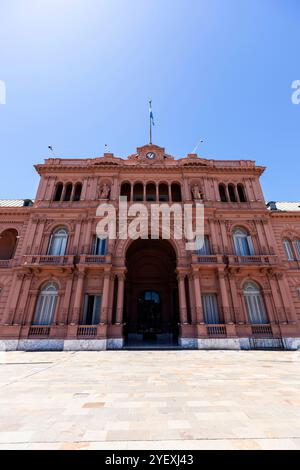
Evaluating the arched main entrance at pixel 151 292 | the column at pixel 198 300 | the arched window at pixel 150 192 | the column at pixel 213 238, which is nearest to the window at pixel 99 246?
the arched main entrance at pixel 151 292

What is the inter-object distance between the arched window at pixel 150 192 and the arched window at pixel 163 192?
2.18ft

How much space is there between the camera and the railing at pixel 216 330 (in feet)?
51.7

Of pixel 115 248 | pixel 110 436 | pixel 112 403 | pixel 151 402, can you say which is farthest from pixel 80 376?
pixel 115 248

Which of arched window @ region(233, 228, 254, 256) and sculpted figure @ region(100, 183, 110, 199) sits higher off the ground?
sculpted figure @ region(100, 183, 110, 199)

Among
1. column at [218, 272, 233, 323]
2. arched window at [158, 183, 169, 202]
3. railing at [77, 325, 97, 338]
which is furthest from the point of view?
arched window at [158, 183, 169, 202]

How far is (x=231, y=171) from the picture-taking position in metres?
22.2

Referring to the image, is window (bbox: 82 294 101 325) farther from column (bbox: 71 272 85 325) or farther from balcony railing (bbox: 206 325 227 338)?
balcony railing (bbox: 206 325 227 338)

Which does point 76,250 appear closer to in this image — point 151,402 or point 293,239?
point 151,402

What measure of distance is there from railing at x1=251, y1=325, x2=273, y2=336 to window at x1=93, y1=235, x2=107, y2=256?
44.5 ft

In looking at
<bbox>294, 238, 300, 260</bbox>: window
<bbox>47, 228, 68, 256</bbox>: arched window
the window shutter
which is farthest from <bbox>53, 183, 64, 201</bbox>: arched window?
<bbox>294, 238, 300, 260</bbox>: window

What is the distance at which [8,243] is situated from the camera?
20812 millimetres

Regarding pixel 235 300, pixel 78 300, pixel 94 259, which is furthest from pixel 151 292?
pixel 235 300

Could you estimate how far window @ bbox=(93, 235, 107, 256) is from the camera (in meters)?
18.5

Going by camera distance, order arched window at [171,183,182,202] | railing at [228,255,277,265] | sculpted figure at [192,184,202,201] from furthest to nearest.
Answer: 1. arched window at [171,183,182,202]
2. sculpted figure at [192,184,202,201]
3. railing at [228,255,277,265]
